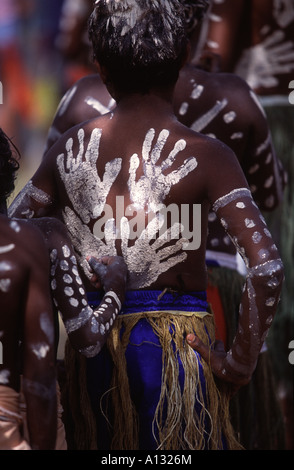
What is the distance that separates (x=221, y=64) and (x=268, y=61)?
27 centimetres

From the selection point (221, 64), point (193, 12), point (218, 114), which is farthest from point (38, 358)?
point (221, 64)

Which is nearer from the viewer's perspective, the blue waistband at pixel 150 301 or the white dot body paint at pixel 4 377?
the white dot body paint at pixel 4 377

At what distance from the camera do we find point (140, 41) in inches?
89.7

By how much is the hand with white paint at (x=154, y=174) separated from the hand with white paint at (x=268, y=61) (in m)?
1.96

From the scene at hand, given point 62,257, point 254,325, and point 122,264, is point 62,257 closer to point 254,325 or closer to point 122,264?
point 122,264

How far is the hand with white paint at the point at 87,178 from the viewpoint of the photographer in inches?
92.2

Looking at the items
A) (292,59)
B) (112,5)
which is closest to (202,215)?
(112,5)

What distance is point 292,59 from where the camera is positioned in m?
4.11

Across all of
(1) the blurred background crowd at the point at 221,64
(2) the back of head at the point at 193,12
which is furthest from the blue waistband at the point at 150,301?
(1) the blurred background crowd at the point at 221,64

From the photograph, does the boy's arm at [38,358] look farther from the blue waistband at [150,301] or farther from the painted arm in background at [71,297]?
the blue waistband at [150,301]

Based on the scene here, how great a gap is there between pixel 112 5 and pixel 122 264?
0.69 meters

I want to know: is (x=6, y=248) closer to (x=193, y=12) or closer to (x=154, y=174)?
(x=154, y=174)
